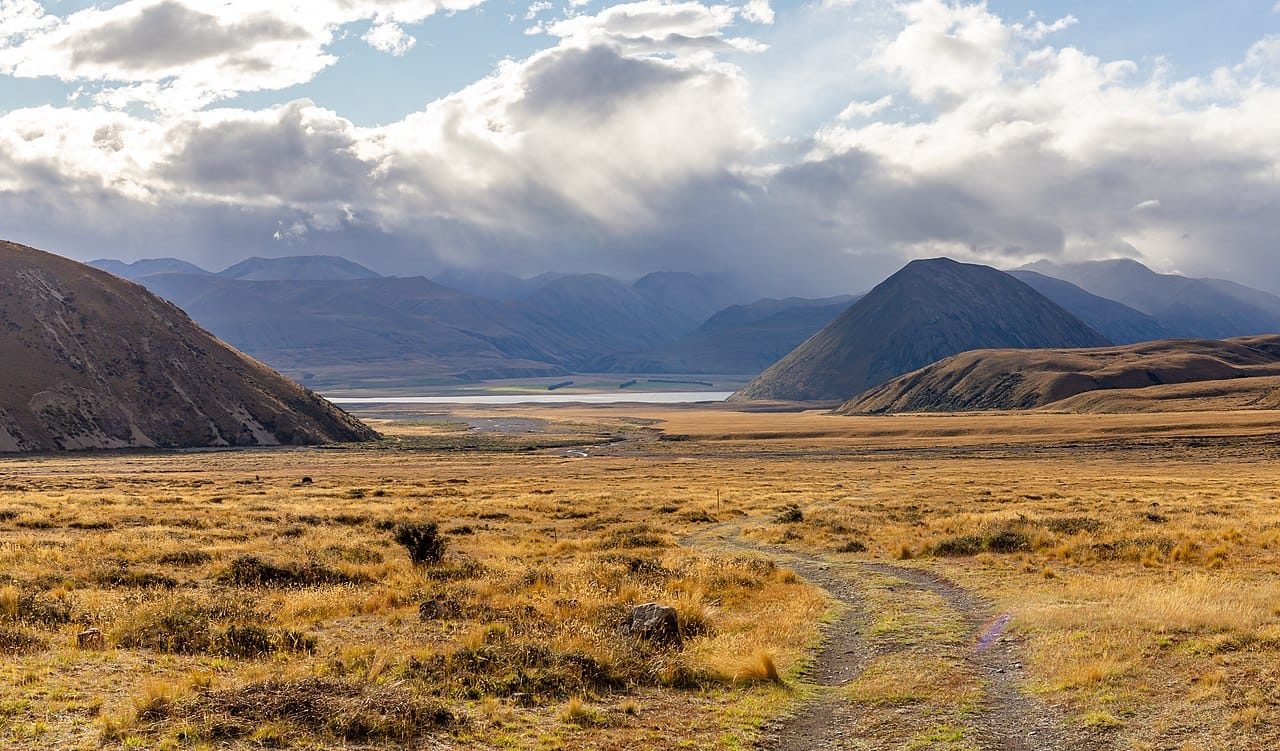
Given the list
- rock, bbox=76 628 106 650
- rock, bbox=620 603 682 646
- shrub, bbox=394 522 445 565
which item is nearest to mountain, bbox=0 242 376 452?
shrub, bbox=394 522 445 565

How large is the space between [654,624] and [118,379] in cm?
16027

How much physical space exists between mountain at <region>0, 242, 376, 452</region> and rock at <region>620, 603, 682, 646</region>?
140 m

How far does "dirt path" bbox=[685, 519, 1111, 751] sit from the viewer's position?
12039 mm

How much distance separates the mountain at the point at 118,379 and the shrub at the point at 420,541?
126477 millimetres

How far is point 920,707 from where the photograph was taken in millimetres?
13555

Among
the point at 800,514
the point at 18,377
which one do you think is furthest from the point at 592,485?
the point at 18,377

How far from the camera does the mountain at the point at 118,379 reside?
445ft

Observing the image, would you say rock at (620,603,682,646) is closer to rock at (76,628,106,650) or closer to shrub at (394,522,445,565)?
rock at (76,628,106,650)

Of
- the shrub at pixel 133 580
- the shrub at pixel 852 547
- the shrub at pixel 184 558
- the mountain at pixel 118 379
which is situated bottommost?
the shrub at pixel 852 547

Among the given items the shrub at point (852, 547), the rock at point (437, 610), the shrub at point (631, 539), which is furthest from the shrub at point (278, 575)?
the shrub at point (852, 547)

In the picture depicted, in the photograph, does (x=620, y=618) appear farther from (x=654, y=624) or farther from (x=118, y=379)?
(x=118, y=379)

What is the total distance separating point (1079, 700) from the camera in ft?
44.4

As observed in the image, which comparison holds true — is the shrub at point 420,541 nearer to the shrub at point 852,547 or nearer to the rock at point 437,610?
the rock at point 437,610

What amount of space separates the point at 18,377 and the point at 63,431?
46.2ft
